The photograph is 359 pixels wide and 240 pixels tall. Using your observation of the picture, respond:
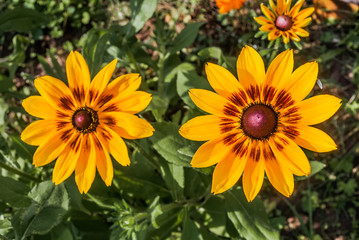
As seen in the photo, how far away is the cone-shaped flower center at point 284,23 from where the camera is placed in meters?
1.94

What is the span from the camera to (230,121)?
1455mm

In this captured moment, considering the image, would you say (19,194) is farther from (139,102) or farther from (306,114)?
(306,114)

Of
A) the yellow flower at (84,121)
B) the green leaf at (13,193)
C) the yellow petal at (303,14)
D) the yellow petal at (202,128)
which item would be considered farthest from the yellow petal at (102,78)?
the yellow petal at (303,14)

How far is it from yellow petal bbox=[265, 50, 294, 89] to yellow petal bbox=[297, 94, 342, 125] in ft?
0.33

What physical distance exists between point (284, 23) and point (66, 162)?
122 centimetres

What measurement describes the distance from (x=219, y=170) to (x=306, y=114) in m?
0.36

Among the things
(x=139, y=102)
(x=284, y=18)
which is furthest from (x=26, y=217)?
(x=284, y=18)

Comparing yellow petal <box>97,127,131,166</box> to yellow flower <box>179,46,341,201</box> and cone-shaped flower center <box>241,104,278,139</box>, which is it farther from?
cone-shaped flower center <box>241,104,278,139</box>

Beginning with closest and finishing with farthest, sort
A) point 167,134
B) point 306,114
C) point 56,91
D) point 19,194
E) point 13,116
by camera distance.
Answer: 1. point 306,114
2. point 56,91
3. point 167,134
4. point 19,194
5. point 13,116

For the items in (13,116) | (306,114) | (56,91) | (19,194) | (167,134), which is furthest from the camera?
(13,116)

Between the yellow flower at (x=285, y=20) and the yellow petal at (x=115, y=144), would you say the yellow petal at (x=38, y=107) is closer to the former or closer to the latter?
the yellow petal at (x=115, y=144)

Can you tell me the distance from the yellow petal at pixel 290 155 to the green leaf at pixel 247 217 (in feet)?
1.77

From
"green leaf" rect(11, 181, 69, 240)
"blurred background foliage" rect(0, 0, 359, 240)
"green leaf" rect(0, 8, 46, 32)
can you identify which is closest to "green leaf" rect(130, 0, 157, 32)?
"blurred background foliage" rect(0, 0, 359, 240)

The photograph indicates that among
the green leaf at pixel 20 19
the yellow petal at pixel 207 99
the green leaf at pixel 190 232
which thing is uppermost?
the green leaf at pixel 20 19
